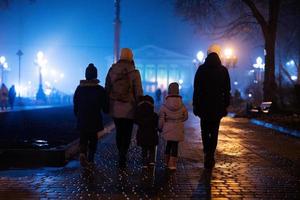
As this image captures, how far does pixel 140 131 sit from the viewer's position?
9.31 metres

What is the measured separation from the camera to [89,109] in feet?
29.4

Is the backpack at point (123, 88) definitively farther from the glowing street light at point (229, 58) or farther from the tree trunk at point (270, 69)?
the glowing street light at point (229, 58)

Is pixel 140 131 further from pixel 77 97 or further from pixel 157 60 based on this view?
pixel 157 60

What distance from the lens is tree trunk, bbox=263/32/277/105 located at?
89.2ft

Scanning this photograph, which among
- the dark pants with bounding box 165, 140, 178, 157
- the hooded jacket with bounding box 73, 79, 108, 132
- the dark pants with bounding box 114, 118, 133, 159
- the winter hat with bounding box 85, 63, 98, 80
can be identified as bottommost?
the dark pants with bounding box 165, 140, 178, 157

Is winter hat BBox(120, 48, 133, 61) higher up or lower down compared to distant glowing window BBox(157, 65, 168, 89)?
lower down

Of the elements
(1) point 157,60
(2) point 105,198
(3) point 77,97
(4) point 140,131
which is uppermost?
(1) point 157,60

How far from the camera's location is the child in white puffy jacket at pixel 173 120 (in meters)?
8.80

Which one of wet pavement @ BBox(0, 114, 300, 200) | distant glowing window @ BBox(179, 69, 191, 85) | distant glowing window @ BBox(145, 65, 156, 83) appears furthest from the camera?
distant glowing window @ BBox(145, 65, 156, 83)

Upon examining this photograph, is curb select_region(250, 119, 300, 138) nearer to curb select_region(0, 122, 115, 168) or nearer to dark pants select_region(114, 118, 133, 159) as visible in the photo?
dark pants select_region(114, 118, 133, 159)

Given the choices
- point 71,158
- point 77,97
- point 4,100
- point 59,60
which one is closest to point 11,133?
point 71,158

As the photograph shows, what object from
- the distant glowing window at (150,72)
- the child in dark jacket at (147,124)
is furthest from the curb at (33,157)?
the distant glowing window at (150,72)

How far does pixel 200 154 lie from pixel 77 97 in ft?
10.9

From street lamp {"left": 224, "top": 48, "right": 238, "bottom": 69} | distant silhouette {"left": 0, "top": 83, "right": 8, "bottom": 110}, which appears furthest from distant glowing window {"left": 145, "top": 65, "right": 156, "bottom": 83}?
distant silhouette {"left": 0, "top": 83, "right": 8, "bottom": 110}
